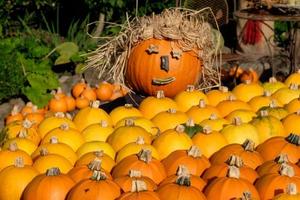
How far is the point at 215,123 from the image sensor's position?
139 inches

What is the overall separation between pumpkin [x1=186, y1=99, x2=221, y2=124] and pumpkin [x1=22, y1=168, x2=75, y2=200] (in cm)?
115

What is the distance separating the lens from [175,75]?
4.34 m

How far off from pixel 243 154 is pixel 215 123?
54 cm

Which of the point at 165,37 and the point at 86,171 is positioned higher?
the point at 165,37

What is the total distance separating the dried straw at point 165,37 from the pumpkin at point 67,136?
1.06 meters

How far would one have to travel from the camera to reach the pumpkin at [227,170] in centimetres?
276

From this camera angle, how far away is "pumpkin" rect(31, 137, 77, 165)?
124 inches

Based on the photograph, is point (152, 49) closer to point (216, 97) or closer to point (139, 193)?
point (216, 97)

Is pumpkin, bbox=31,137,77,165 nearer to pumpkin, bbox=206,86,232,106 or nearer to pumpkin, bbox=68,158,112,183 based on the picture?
pumpkin, bbox=68,158,112,183

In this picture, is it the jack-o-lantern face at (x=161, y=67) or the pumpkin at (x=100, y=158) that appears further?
the jack-o-lantern face at (x=161, y=67)

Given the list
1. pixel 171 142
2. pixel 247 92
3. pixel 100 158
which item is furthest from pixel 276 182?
pixel 247 92

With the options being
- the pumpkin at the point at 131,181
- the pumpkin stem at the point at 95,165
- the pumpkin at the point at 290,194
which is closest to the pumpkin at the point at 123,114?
the pumpkin stem at the point at 95,165

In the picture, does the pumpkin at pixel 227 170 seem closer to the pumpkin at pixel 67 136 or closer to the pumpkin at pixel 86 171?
the pumpkin at pixel 86 171

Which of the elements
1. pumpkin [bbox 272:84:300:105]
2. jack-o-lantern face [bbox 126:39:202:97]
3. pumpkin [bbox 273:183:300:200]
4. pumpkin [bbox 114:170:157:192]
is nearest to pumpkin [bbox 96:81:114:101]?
jack-o-lantern face [bbox 126:39:202:97]
